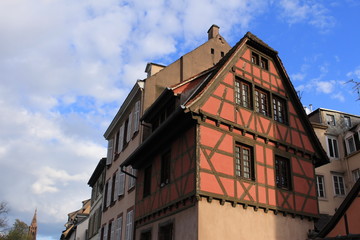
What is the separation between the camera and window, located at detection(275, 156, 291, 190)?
47.2ft

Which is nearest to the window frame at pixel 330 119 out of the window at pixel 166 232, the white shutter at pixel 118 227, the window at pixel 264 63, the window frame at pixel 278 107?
the window frame at pixel 278 107

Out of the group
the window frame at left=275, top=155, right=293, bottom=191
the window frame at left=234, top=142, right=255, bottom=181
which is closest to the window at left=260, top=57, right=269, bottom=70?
the window frame at left=275, top=155, right=293, bottom=191

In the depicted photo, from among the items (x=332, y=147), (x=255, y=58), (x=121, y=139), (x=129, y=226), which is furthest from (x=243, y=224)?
(x=332, y=147)

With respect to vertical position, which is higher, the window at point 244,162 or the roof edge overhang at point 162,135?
the roof edge overhang at point 162,135

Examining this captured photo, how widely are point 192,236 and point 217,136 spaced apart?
3.39 metres

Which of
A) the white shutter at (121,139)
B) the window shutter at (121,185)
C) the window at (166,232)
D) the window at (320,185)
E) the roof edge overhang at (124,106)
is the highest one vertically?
the roof edge overhang at (124,106)

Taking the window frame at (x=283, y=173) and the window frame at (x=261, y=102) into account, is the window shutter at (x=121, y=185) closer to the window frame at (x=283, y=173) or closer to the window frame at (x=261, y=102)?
the window frame at (x=283, y=173)

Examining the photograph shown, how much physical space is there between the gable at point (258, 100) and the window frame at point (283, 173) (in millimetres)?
657

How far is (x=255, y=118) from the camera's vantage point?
1443cm

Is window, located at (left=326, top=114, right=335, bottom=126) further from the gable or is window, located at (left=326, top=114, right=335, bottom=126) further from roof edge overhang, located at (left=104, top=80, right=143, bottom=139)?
roof edge overhang, located at (left=104, top=80, right=143, bottom=139)

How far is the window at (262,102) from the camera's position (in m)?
15.0

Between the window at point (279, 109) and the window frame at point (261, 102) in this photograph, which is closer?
the window frame at point (261, 102)

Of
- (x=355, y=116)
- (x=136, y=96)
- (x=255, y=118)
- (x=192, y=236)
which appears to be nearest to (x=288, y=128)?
(x=255, y=118)

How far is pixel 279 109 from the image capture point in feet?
52.2
